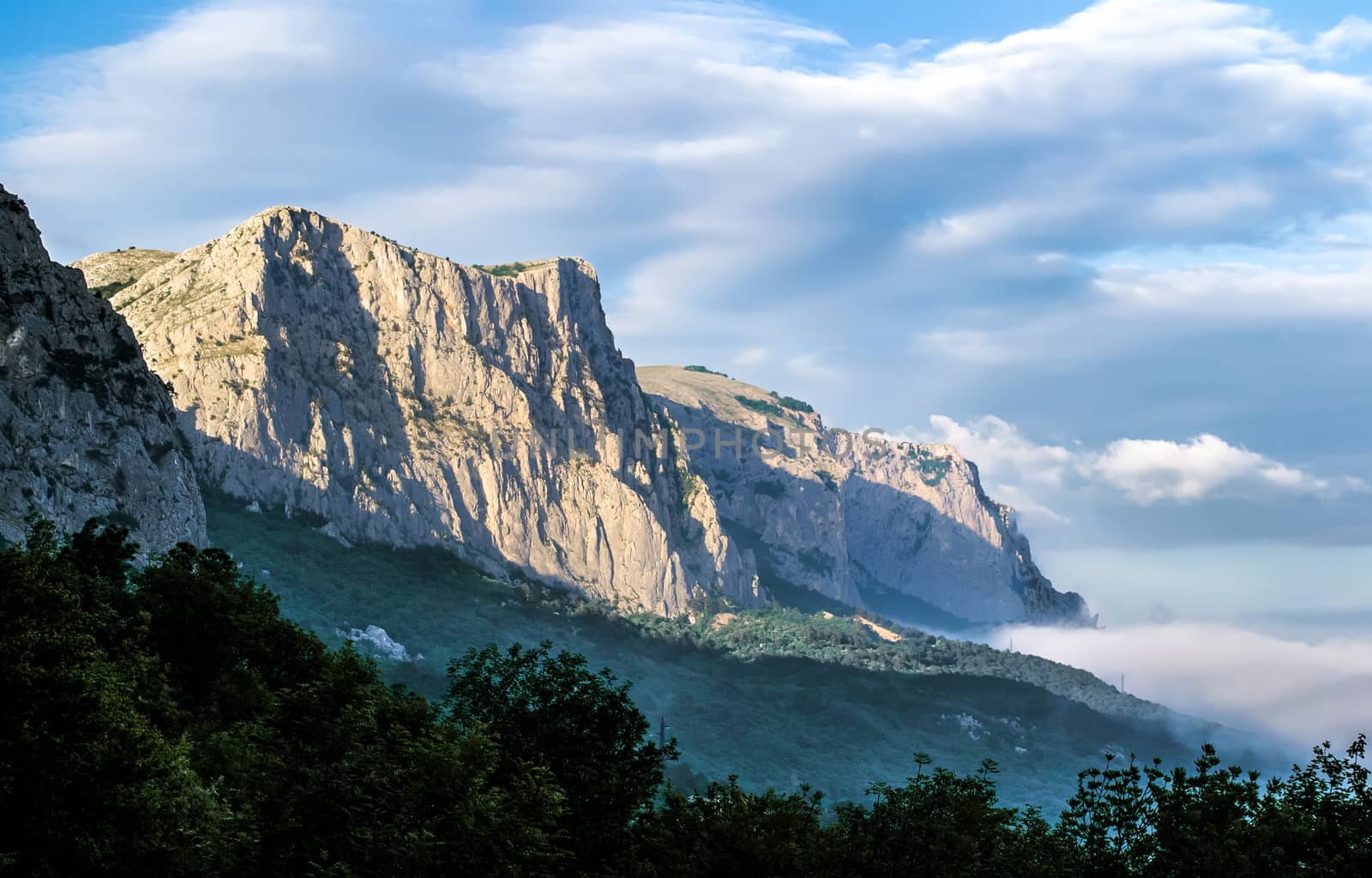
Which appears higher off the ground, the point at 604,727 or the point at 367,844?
the point at 604,727

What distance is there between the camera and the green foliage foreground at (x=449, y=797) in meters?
81.2

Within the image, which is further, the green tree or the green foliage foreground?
the green tree

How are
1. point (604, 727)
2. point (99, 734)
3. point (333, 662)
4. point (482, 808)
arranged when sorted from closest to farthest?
point (99, 734) < point (482, 808) < point (604, 727) < point (333, 662)

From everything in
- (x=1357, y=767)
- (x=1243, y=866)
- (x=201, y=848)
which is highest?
(x=1357, y=767)

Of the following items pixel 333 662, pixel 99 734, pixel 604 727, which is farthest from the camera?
pixel 333 662

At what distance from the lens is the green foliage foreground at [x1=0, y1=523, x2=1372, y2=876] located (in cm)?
8125

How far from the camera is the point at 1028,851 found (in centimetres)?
9588

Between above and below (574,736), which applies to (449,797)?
below

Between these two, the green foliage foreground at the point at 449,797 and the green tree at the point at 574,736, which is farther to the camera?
the green tree at the point at 574,736

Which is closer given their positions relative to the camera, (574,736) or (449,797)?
(449,797)

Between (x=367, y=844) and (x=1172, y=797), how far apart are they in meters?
50.1

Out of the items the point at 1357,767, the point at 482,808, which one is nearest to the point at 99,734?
the point at 482,808

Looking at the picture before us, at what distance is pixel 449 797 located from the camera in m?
92.9

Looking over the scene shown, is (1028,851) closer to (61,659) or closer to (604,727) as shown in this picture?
(604,727)
